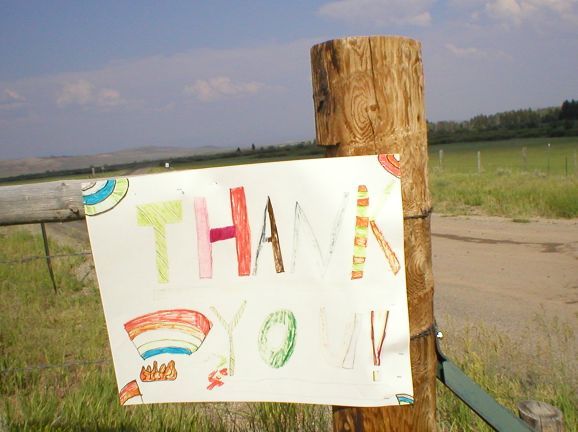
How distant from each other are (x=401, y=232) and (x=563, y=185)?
48.1 feet

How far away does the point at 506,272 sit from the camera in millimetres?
7902

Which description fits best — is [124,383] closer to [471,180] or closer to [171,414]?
[171,414]

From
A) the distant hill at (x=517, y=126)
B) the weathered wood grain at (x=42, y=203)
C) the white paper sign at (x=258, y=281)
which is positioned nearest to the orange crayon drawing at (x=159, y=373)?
the white paper sign at (x=258, y=281)

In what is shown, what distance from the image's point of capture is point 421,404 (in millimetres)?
1637

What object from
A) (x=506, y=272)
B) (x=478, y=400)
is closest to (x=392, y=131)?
(x=478, y=400)

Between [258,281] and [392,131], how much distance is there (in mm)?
567

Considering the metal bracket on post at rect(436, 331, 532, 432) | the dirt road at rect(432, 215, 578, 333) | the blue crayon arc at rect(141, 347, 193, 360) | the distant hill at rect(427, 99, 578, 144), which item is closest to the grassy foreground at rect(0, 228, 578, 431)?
the dirt road at rect(432, 215, 578, 333)

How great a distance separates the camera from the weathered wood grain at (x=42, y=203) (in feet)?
6.89

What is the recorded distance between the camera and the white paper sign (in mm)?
1521

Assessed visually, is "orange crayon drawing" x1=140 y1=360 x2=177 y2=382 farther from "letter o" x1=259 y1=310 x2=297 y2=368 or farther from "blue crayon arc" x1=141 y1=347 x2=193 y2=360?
"letter o" x1=259 y1=310 x2=297 y2=368

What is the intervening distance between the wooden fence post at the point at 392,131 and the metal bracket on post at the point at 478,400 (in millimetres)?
56

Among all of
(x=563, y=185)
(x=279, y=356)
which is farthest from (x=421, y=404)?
(x=563, y=185)

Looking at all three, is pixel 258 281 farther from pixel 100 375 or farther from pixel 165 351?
pixel 100 375

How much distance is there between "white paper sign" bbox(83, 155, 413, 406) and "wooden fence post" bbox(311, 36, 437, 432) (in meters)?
0.07
